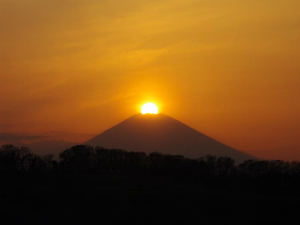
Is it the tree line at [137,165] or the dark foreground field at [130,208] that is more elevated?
the tree line at [137,165]

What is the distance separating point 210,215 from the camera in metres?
36.0

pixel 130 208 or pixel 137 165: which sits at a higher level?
pixel 137 165

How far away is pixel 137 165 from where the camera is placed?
90375mm

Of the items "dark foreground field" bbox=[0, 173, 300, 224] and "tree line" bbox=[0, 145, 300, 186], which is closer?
"dark foreground field" bbox=[0, 173, 300, 224]

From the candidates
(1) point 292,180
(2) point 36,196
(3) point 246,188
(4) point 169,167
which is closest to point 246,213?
(2) point 36,196

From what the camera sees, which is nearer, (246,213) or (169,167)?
(246,213)

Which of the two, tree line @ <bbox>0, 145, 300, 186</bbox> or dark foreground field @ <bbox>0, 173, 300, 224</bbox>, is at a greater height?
tree line @ <bbox>0, 145, 300, 186</bbox>

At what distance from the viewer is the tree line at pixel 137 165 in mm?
80750

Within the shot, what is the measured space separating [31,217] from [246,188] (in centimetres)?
3462

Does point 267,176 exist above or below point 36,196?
above

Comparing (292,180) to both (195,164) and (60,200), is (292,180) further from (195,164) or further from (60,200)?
(60,200)

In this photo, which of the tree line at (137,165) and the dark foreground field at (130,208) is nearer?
the dark foreground field at (130,208)

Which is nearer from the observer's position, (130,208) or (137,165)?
(130,208)

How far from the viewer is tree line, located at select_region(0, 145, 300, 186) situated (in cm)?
8075
